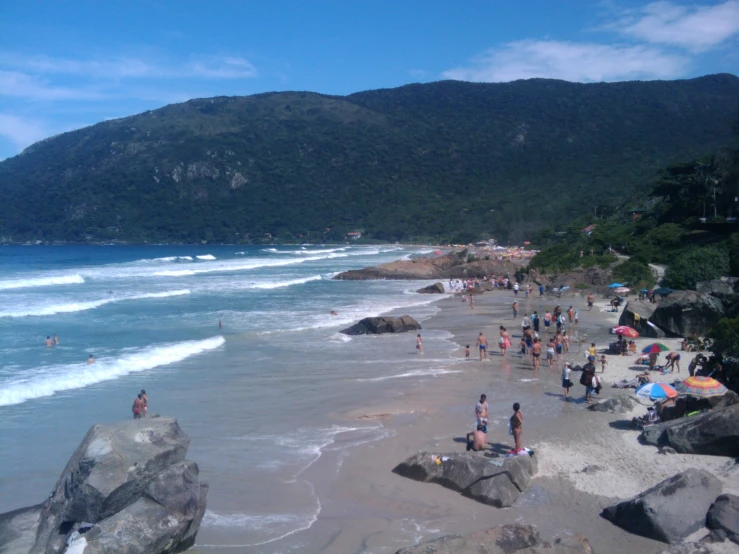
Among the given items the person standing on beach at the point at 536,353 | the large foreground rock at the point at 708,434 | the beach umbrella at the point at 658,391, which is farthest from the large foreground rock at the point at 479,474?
the person standing on beach at the point at 536,353

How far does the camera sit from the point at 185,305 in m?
33.2

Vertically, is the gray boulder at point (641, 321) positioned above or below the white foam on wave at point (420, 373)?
above

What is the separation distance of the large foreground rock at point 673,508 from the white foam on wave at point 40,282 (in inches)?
1714

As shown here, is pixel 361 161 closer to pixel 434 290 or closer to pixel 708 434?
pixel 434 290

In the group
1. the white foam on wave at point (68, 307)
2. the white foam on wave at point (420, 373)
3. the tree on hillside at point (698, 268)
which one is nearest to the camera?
the white foam on wave at point (420, 373)

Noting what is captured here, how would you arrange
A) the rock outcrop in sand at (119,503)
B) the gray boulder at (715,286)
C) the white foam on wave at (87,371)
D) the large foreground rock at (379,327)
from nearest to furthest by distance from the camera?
the rock outcrop in sand at (119,503) < the white foam on wave at (87,371) < the gray boulder at (715,286) < the large foreground rock at (379,327)

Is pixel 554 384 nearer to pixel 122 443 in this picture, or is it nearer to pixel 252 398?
pixel 252 398

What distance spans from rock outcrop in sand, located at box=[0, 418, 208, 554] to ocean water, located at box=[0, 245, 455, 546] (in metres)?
0.92

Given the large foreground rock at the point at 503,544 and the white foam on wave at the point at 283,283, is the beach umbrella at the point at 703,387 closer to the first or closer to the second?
the large foreground rock at the point at 503,544

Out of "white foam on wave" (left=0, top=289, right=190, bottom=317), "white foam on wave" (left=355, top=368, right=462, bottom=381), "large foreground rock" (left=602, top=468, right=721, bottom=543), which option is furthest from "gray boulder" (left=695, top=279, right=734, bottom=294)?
"white foam on wave" (left=0, top=289, right=190, bottom=317)

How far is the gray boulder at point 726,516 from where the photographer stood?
7216 mm

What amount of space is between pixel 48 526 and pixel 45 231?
140 metres

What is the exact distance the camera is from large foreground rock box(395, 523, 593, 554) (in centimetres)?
673

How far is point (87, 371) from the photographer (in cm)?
1761
